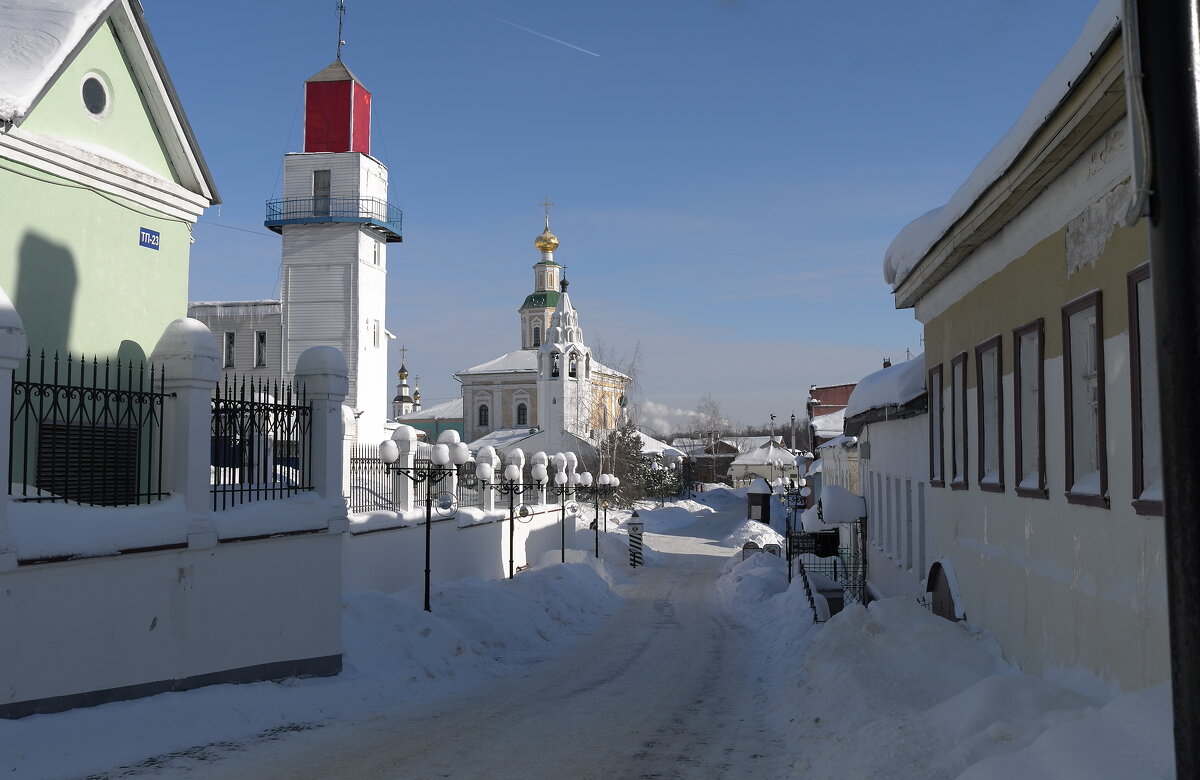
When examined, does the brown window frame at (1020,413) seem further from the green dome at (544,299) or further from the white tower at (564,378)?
the green dome at (544,299)

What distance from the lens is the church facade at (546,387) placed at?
248 ft

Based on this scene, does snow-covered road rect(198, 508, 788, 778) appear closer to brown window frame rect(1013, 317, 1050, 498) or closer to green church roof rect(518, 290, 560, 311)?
brown window frame rect(1013, 317, 1050, 498)

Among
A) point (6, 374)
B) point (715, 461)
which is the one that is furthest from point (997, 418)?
point (715, 461)

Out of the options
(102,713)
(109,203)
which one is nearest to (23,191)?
(109,203)

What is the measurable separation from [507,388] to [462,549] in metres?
62.9

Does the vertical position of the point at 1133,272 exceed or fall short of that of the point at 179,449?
it exceeds it

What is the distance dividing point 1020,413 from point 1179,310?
7277 millimetres

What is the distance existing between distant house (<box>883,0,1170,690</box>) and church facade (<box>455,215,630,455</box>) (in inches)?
2411

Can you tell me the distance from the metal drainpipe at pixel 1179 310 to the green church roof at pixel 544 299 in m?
89.5

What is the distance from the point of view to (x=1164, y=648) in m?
5.95

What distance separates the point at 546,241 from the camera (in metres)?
92.7

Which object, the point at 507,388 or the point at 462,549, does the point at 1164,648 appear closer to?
the point at 462,549

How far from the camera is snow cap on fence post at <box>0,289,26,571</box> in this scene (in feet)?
29.1

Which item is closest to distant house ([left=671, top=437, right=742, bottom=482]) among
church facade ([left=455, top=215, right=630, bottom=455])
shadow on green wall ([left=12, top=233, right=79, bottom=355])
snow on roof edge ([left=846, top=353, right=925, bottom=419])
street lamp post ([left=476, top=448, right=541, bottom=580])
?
church facade ([left=455, top=215, right=630, bottom=455])
